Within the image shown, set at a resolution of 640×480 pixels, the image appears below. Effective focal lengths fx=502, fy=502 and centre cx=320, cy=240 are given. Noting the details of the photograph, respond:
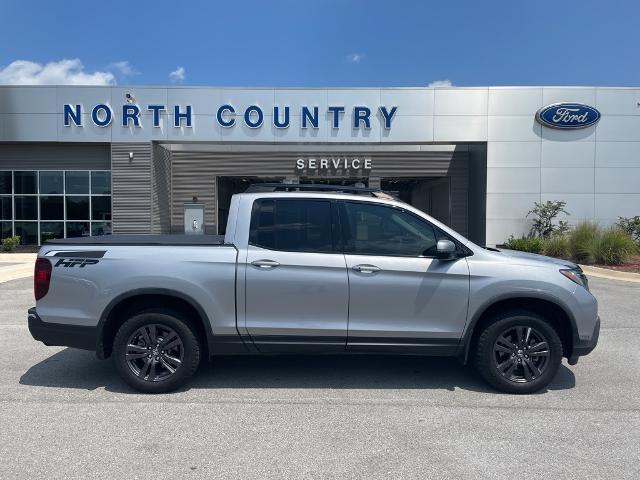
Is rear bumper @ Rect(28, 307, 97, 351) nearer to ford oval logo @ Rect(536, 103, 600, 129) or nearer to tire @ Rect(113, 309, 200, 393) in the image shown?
tire @ Rect(113, 309, 200, 393)

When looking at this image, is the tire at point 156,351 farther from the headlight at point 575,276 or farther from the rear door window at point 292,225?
the headlight at point 575,276

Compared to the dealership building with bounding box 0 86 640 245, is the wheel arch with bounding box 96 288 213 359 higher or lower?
lower

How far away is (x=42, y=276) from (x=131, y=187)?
56.2 feet

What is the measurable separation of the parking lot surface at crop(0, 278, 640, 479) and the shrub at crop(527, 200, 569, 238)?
1492cm

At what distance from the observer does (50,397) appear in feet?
15.2

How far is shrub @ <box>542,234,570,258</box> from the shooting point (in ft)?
54.6

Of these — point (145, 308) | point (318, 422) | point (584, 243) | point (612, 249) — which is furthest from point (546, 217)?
point (145, 308)

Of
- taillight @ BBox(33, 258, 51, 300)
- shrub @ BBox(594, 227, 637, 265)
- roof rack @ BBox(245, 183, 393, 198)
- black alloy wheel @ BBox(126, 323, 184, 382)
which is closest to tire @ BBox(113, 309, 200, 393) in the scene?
black alloy wheel @ BBox(126, 323, 184, 382)

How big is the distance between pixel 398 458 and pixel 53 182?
22301mm

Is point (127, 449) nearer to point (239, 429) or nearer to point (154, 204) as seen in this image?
point (239, 429)

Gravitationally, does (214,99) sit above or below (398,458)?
above

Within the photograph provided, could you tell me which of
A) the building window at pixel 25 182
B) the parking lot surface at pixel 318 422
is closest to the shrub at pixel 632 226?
the parking lot surface at pixel 318 422

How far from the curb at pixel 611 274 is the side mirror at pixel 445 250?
10.7 metres

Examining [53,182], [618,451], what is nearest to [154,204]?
[53,182]
